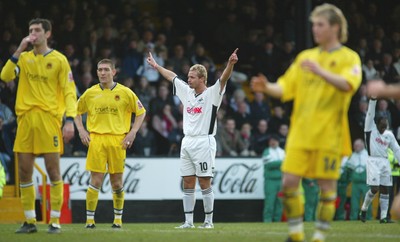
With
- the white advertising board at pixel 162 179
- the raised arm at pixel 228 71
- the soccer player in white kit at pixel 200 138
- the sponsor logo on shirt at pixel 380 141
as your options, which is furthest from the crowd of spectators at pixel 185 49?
the raised arm at pixel 228 71

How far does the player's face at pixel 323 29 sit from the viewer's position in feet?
30.3

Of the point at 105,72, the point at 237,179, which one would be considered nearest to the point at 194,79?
the point at 105,72

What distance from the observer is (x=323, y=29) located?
925 cm

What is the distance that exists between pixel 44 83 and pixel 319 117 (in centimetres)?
407

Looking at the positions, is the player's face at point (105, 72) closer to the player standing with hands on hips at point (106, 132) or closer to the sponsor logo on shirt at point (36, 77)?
the player standing with hands on hips at point (106, 132)

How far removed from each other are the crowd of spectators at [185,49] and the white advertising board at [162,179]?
38 cm

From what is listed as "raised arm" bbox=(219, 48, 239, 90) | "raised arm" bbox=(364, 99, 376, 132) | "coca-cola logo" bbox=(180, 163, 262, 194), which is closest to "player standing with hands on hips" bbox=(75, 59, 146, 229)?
"raised arm" bbox=(219, 48, 239, 90)

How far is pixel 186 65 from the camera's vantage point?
77.3 ft

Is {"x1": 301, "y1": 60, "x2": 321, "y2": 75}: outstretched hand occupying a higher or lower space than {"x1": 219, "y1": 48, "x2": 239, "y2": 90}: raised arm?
lower

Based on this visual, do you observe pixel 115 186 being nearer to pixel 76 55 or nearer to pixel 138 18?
pixel 76 55

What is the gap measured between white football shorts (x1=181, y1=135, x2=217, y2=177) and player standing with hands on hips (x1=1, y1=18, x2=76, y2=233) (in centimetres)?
310

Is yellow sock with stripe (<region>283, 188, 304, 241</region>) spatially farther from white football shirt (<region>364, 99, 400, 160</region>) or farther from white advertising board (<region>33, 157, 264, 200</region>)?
white advertising board (<region>33, 157, 264, 200</region>)

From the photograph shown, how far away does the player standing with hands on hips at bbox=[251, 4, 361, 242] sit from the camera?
9.14 metres

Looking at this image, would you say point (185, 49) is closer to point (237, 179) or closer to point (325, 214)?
point (237, 179)
